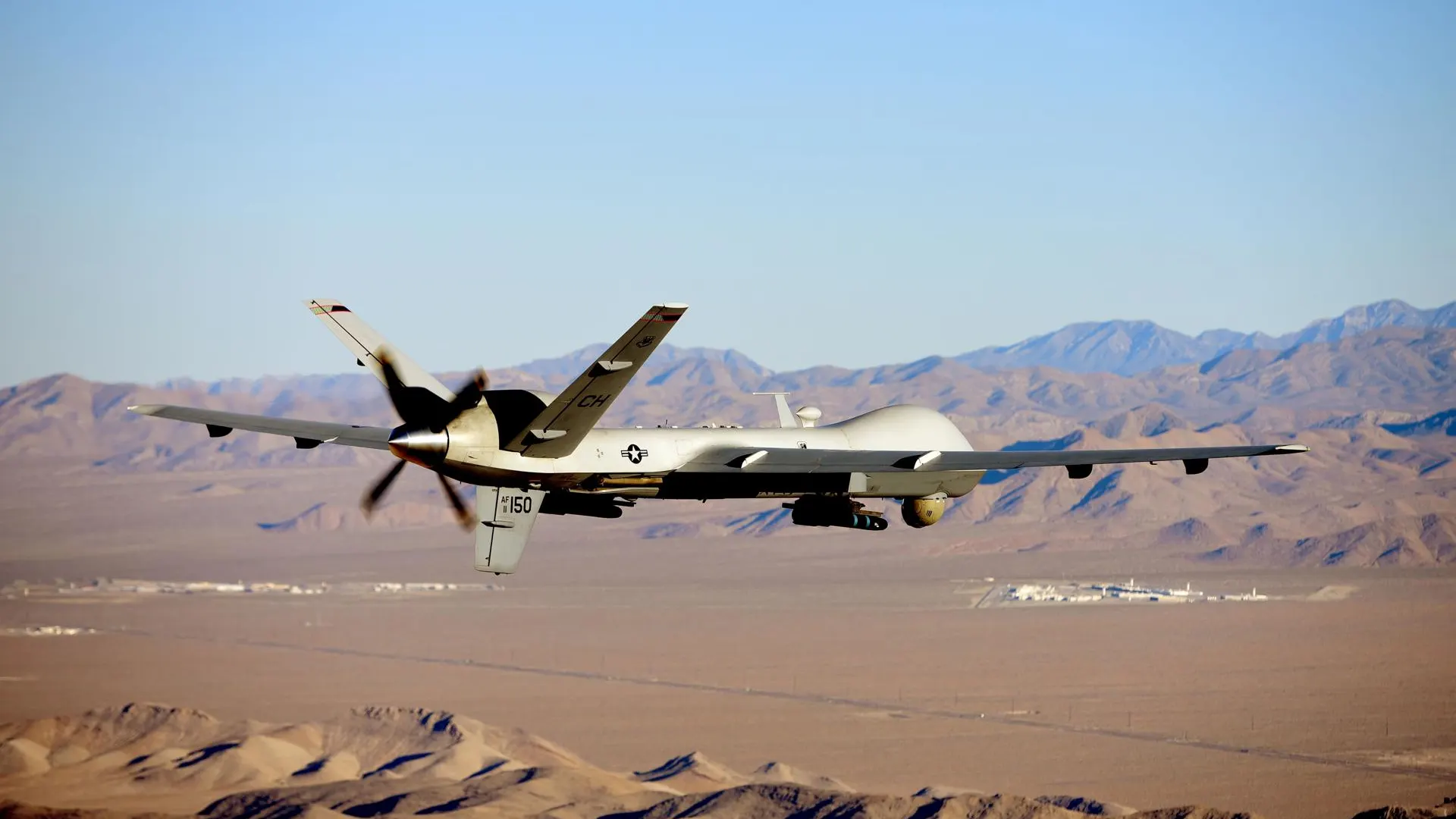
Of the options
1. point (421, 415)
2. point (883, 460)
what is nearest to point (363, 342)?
point (421, 415)

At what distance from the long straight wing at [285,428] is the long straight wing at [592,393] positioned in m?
6.75

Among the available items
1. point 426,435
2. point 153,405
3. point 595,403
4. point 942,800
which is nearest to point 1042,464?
Result: point 595,403

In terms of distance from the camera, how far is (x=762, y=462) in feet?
188

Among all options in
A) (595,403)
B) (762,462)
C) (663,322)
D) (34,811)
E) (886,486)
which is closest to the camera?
(663,322)

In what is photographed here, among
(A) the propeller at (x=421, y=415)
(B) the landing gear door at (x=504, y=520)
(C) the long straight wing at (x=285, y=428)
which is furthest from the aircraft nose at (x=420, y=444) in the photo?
(C) the long straight wing at (x=285, y=428)

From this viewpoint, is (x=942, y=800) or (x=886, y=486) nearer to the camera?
(x=886, y=486)

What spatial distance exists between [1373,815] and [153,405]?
534ft

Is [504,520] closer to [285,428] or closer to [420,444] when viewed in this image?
[420,444]

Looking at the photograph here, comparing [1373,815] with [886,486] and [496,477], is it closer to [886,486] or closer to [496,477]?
[886,486]

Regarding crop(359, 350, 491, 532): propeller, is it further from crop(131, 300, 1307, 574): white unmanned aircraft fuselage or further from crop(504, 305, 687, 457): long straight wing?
crop(504, 305, 687, 457): long straight wing

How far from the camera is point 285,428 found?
196ft

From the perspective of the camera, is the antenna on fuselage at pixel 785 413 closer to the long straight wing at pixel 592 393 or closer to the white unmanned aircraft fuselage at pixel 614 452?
the white unmanned aircraft fuselage at pixel 614 452

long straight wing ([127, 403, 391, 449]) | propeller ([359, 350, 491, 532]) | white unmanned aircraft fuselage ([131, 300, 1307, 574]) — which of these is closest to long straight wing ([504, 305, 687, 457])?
white unmanned aircraft fuselage ([131, 300, 1307, 574])

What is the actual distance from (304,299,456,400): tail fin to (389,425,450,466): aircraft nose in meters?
2.37
